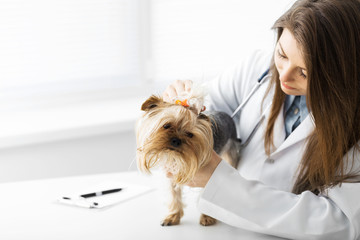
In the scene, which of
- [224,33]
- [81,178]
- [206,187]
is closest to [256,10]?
[224,33]

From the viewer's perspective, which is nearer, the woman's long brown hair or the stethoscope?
the woman's long brown hair

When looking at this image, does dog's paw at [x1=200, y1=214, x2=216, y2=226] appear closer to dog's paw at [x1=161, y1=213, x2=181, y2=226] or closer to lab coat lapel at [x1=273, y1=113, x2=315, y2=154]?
dog's paw at [x1=161, y1=213, x2=181, y2=226]

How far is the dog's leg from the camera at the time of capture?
1.64m

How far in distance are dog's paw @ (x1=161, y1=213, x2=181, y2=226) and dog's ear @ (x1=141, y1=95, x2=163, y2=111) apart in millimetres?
410

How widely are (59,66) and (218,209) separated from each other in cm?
237

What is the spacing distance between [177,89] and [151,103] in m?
0.17

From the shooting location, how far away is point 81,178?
2.13 m

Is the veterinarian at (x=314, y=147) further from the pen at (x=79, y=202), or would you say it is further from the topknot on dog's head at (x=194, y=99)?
the pen at (x=79, y=202)

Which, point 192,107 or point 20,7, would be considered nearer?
point 192,107

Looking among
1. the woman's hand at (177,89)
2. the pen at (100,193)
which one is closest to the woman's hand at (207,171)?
the woman's hand at (177,89)

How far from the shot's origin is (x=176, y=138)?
5.01 feet

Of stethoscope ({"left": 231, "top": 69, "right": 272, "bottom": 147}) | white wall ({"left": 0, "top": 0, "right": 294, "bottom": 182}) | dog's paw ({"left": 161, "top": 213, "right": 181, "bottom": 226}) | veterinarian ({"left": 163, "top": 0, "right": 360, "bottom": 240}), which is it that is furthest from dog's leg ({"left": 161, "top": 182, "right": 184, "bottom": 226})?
white wall ({"left": 0, "top": 0, "right": 294, "bottom": 182})

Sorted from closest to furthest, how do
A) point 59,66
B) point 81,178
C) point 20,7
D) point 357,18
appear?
point 357,18
point 81,178
point 20,7
point 59,66

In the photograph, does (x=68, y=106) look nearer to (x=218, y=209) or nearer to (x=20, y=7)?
(x=20, y=7)
